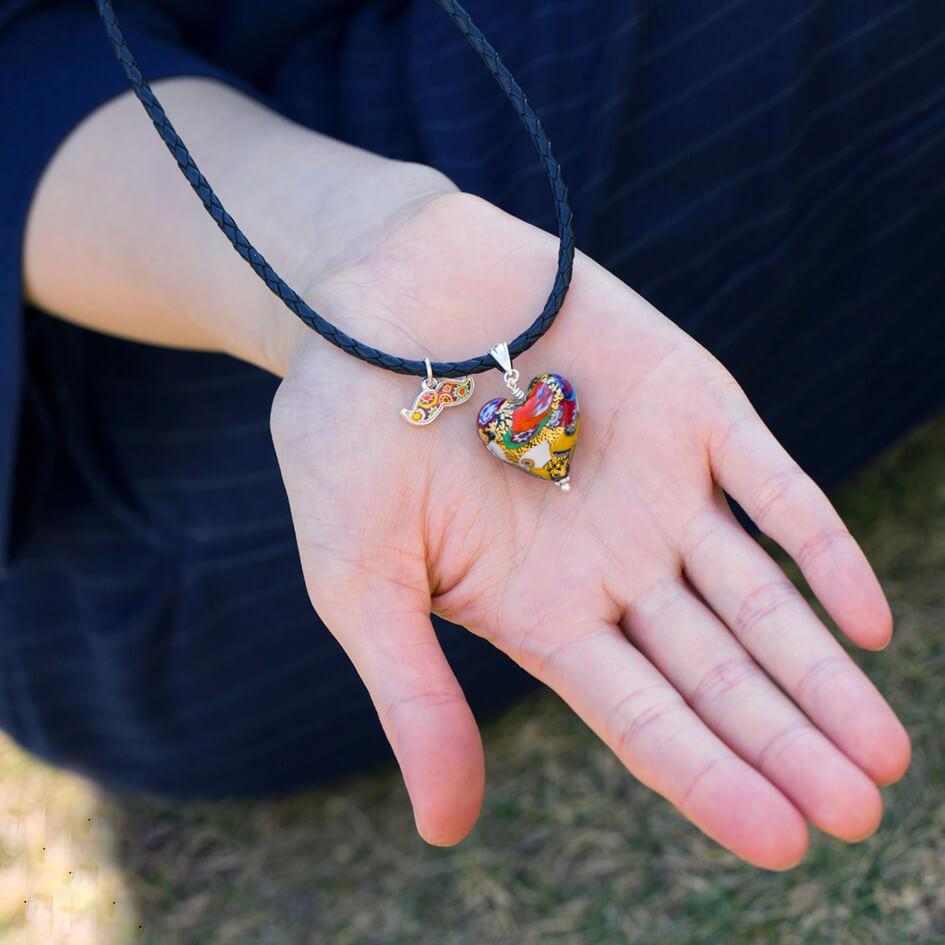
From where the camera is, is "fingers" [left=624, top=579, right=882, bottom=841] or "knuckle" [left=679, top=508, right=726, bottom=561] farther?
"knuckle" [left=679, top=508, right=726, bottom=561]

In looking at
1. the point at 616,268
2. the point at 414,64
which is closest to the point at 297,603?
the point at 616,268

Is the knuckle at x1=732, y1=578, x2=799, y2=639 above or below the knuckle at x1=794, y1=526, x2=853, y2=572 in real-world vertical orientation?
below

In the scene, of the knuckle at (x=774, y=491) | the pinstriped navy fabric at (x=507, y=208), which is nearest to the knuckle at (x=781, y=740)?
the knuckle at (x=774, y=491)

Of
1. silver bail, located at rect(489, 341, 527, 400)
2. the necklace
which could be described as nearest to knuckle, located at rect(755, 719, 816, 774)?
the necklace

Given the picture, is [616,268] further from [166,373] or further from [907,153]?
[166,373]

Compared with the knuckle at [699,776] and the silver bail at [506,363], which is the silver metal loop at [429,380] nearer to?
the silver bail at [506,363]

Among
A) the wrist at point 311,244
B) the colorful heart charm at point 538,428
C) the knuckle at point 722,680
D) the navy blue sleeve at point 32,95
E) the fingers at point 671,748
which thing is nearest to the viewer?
the fingers at point 671,748

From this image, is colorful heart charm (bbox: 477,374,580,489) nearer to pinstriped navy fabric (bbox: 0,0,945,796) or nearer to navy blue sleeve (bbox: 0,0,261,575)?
pinstriped navy fabric (bbox: 0,0,945,796)
